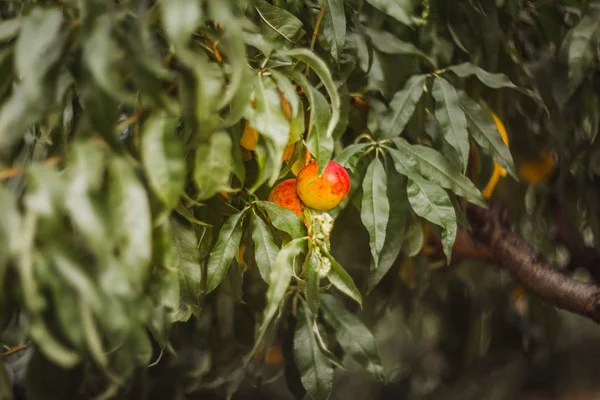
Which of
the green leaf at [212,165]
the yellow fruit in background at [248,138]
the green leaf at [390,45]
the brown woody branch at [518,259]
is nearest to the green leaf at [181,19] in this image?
the green leaf at [212,165]

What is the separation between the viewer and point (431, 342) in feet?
7.45

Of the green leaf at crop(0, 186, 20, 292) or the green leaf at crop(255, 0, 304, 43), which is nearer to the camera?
the green leaf at crop(0, 186, 20, 292)

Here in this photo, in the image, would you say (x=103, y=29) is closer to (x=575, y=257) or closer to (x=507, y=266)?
(x=507, y=266)

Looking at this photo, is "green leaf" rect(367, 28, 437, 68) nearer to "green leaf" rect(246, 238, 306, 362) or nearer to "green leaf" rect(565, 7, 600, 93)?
"green leaf" rect(565, 7, 600, 93)

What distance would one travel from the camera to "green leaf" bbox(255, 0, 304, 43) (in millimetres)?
763

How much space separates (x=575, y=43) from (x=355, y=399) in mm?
1548

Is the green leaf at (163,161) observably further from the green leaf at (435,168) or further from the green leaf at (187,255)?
the green leaf at (435,168)

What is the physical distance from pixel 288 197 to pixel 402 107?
0.21 m

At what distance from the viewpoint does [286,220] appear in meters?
0.72

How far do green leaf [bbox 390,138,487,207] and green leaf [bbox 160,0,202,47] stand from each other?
1.28ft

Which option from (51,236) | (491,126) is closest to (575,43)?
(491,126)

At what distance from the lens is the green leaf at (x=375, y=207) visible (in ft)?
2.52

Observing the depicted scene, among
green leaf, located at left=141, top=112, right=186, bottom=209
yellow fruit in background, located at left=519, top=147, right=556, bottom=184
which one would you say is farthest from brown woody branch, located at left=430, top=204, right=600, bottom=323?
green leaf, located at left=141, top=112, right=186, bottom=209

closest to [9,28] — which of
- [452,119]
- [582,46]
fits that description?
[452,119]
